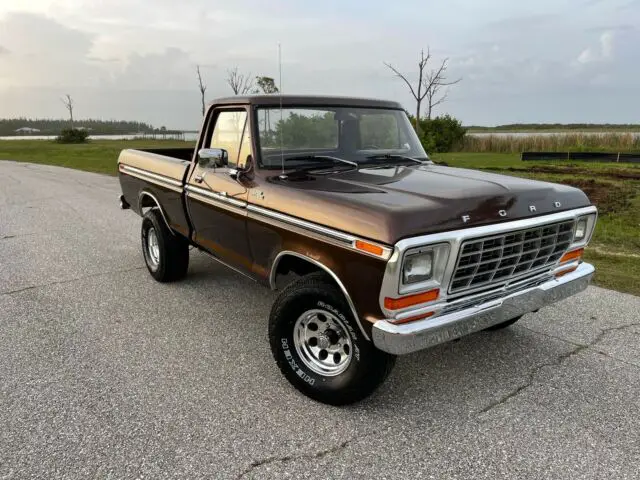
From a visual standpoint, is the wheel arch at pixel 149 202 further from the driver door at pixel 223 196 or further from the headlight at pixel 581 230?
the headlight at pixel 581 230

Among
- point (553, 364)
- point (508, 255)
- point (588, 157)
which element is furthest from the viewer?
point (588, 157)

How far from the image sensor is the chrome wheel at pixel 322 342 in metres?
3.10

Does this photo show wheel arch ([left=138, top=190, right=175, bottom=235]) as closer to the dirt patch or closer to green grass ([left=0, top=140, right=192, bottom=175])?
the dirt patch

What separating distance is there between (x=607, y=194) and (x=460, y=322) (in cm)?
985

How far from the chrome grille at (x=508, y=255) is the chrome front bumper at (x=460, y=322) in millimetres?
126

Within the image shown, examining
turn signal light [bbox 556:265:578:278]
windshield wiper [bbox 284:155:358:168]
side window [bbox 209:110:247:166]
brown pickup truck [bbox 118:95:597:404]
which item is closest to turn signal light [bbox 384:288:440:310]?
brown pickup truck [bbox 118:95:597:404]

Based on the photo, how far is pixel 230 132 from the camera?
421cm

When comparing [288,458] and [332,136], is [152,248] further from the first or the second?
[288,458]

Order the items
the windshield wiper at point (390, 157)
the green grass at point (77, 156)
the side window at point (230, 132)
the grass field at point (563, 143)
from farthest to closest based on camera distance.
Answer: the grass field at point (563, 143), the green grass at point (77, 156), the windshield wiper at point (390, 157), the side window at point (230, 132)

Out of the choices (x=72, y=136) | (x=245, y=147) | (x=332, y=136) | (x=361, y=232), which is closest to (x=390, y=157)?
(x=332, y=136)

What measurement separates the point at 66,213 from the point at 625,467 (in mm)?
9285

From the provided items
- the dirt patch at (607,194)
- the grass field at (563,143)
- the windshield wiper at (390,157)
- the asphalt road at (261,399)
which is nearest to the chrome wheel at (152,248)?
the asphalt road at (261,399)

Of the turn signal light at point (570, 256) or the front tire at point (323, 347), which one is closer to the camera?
the front tire at point (323, 347)

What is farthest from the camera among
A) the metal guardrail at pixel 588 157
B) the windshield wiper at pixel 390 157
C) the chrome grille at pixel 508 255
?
the metal guardrail at pixel 588 157
